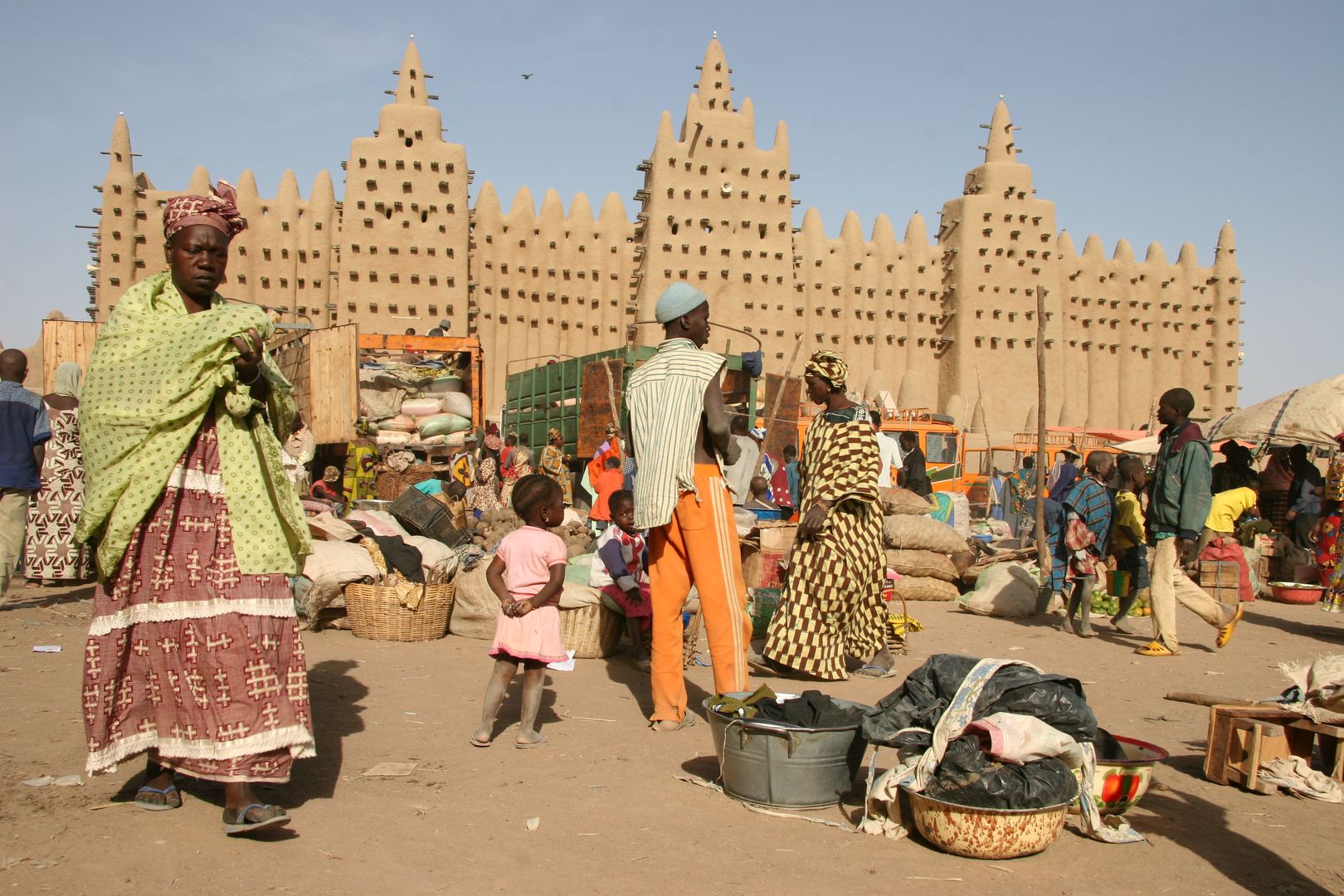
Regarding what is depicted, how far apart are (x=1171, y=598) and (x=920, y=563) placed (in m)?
2.97

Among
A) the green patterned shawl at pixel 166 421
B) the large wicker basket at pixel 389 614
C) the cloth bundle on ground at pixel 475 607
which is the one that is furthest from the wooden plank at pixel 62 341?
the green patterned shawl at pixel 166 421

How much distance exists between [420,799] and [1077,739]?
2.09 m

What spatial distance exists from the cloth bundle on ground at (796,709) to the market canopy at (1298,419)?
416 inches

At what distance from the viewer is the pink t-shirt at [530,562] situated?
14.2ft

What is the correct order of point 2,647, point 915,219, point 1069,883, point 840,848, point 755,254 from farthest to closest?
1. point 915,219
2. point 755,254
3. point 2,647
4. point 840,848
5. point 1069,883

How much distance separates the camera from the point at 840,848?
3195mm

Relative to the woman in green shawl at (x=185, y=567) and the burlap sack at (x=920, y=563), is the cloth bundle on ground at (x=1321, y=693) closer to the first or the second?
the woman in green shawl at (x=185, y=567)

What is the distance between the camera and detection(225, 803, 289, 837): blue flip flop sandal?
303cm

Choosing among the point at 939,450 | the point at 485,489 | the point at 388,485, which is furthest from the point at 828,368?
the point at 939,450

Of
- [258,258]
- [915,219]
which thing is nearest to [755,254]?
[915,219]

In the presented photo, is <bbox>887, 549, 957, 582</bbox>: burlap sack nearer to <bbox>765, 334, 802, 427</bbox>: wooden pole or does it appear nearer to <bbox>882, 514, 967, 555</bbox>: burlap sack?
<bbox>882, 514, 967, 555</bbox>: burlap sack

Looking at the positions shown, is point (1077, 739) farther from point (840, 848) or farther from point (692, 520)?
point (692, 520)

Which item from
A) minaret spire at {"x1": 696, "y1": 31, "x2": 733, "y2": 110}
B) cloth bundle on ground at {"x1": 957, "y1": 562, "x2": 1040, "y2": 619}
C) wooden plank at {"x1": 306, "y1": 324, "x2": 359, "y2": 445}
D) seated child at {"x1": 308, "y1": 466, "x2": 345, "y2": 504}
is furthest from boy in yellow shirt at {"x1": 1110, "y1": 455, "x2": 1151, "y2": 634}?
minaret spire at {"x1": 696, "y1": 31, "x2": 733, "y2": 110}

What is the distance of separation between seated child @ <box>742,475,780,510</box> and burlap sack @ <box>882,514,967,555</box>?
1.16m
